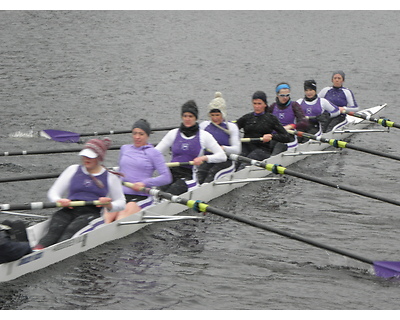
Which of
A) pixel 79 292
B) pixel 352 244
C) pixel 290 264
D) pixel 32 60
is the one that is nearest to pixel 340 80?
pixel 352 244

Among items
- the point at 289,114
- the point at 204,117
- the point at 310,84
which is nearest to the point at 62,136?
the point at 289,114

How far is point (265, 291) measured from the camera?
1298 centimetres

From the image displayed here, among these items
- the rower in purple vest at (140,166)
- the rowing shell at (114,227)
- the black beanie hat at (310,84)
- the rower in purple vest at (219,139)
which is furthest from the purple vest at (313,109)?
the rower in purple vest at (140,166)

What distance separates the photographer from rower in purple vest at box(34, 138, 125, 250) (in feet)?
42.9

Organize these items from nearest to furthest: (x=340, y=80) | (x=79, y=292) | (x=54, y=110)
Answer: (x=79, y=292)
(x=340, y=80)
(x=54, y=110)

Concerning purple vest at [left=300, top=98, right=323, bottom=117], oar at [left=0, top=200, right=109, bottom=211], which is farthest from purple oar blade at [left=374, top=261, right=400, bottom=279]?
purple vest at [left=300, top=98, right=323, bottom=117]

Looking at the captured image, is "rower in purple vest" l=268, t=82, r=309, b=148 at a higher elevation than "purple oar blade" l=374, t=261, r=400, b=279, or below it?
higher

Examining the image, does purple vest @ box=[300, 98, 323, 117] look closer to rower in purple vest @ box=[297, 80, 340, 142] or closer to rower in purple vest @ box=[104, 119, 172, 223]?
rower in purple vest @ box=[297, 80, 340, 142]

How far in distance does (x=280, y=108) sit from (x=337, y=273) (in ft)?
24.6

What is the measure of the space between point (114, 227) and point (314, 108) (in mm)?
9551

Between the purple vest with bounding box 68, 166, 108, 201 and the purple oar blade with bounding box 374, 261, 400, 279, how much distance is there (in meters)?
4.67

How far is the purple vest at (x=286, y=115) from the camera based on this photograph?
20.4 m

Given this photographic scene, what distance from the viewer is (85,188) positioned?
1320cm

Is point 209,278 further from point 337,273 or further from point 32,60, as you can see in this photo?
point 32,60
